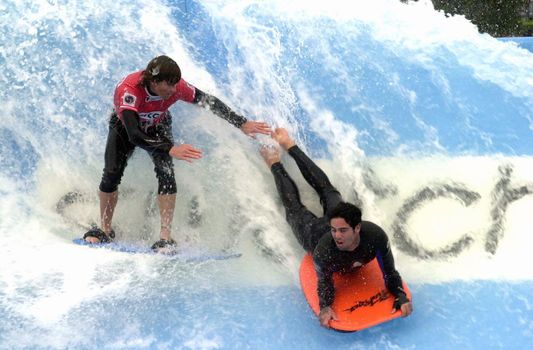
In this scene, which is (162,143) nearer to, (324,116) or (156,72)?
(156,72)

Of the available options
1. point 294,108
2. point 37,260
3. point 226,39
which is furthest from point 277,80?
point 37,260

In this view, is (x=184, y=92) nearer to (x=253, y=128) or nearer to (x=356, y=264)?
(x=253, y=128)

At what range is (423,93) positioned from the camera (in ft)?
14.5

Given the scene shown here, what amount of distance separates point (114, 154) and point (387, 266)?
5.97 feet

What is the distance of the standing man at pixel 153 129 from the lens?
324cm

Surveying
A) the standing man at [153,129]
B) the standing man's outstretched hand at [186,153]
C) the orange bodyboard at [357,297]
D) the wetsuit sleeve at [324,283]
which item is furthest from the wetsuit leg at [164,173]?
the wetsuit sleeve at [324,283]

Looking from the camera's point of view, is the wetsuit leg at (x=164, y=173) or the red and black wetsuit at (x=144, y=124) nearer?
the red and black wetsuit at (x=144, y=124)

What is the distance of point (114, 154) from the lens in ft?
12.0

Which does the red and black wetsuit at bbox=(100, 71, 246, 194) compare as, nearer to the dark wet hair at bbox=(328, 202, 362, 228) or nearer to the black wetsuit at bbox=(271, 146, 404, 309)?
the black wetsuit at bbox=(271, 146, 404, 309)

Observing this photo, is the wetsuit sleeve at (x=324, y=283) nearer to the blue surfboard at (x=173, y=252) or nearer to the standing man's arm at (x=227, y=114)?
the blue surfboard at (x=173, y=252)

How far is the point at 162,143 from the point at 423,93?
2147 millimetres

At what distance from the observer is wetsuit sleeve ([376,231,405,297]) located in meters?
2.97

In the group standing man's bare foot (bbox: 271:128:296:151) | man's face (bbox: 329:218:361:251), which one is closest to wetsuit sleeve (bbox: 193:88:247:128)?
standing man's bare foot (bbox: 271:128:296:151)

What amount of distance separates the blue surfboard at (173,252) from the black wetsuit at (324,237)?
0.48 metres
